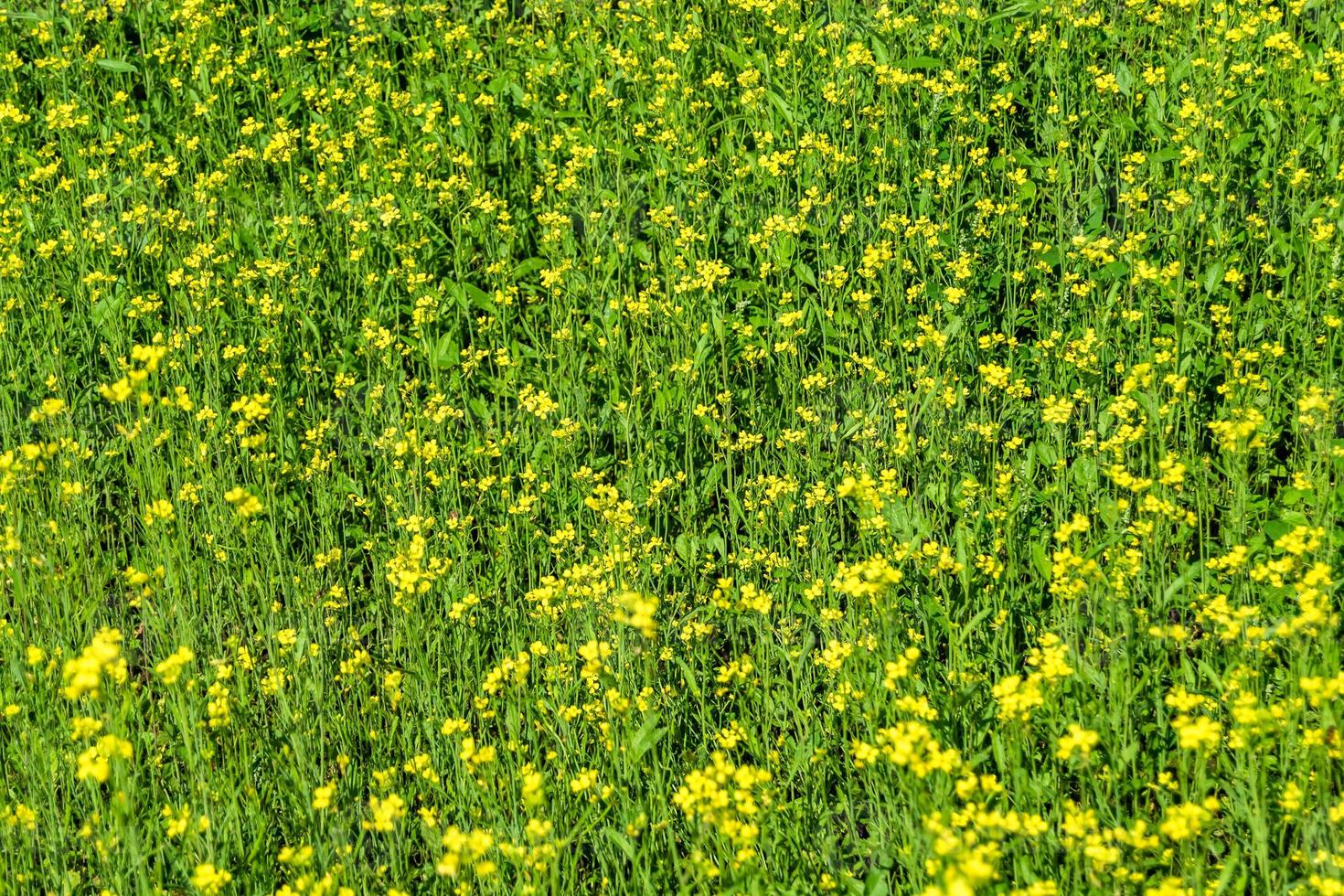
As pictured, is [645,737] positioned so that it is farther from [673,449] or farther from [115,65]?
[115,65]

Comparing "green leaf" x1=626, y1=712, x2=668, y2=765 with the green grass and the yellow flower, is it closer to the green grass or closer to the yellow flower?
the green grass

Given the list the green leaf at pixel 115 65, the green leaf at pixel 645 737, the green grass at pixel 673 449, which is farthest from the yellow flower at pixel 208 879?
the green leaf at pixel 115 65

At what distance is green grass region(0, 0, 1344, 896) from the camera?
3355 millimetres

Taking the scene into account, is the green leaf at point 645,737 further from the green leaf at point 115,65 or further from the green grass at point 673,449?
the green leaf at point 115,65

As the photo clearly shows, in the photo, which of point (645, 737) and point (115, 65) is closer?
point (645, 737)

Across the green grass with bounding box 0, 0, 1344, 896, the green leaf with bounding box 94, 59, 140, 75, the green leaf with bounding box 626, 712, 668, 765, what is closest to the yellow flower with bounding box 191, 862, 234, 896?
the green grass with bounding box 0, 0, 1344, 896

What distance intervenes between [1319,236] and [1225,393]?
82cm

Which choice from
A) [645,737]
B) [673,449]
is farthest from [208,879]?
[673,449]

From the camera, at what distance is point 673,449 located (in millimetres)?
4945

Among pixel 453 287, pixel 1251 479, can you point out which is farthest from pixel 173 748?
pixel 1251 479

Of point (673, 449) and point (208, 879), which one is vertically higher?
point (673, 449)

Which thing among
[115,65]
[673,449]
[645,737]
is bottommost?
[645,737]

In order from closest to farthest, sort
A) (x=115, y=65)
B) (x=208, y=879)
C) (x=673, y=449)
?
(x=208, y=879)
(x=673, y=449)
(x=115, y=65)

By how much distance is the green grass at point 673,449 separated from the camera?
3355 millimetres
